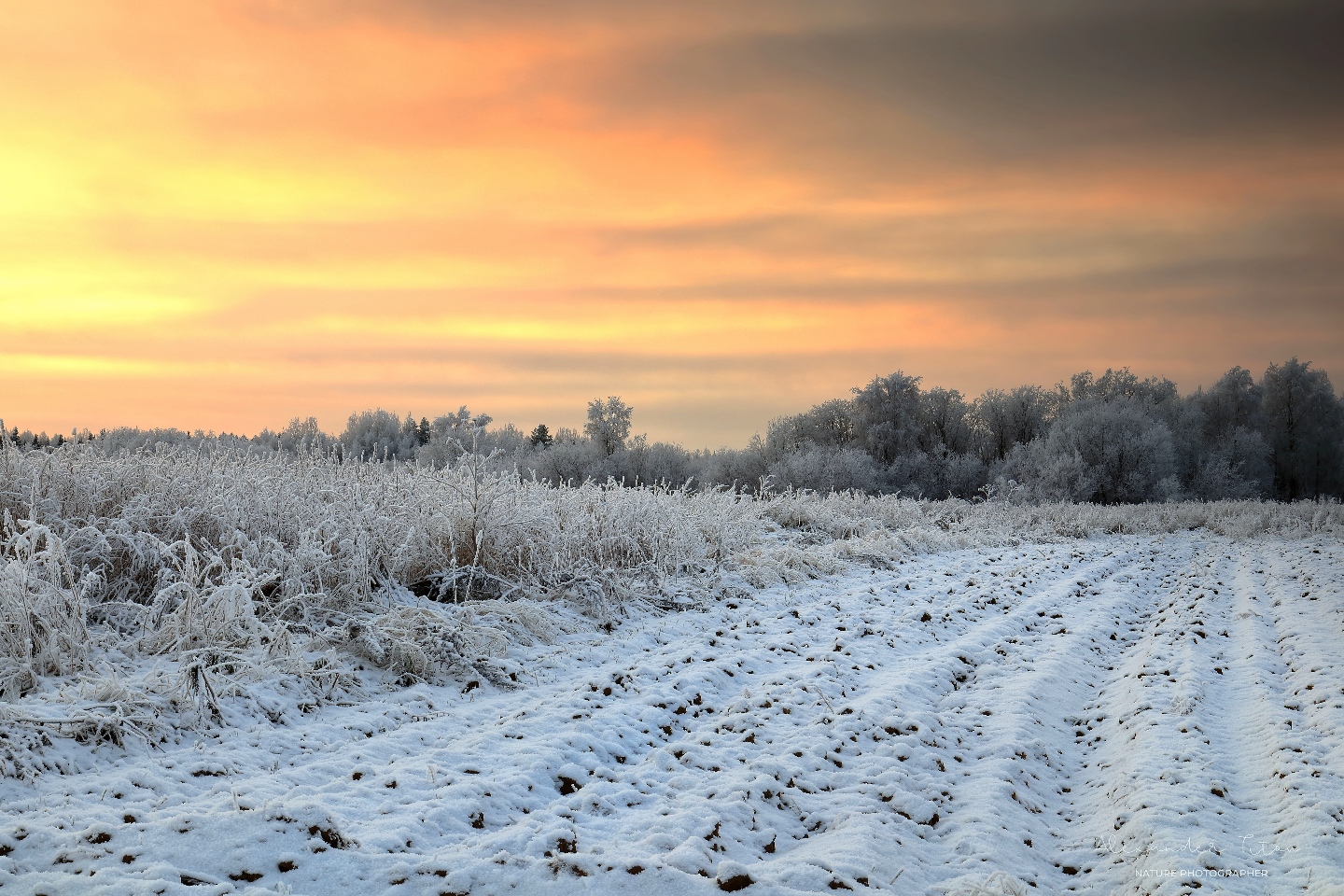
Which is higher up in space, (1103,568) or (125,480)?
(125,480)

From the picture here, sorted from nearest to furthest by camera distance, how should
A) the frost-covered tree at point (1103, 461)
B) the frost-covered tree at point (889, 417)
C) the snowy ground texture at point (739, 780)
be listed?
the snowy ground texture at point (739, 780), the frost-covered tree at point (1103, 461), the frost-covered tree at point (889, 417)

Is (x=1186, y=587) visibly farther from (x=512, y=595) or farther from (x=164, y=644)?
(x=164, y=644)

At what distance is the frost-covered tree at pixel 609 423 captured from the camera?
193 ft

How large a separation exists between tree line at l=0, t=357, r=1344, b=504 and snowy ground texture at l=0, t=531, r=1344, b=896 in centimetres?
4340

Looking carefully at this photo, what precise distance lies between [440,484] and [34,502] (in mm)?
3895

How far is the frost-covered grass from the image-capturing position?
537cm

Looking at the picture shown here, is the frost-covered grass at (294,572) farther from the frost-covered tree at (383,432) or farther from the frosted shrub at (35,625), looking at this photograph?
the frost-covered tree at (383,432)

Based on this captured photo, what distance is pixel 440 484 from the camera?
31.3ft

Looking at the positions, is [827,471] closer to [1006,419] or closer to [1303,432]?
[1006,419]

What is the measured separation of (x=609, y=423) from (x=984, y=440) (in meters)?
29.1

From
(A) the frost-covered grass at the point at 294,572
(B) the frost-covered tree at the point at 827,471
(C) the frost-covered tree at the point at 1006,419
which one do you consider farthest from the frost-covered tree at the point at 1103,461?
(A) the frost-covered grass at the point at 294,572

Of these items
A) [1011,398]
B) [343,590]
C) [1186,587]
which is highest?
[1011,398]

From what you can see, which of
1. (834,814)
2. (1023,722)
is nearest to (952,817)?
(834,814)

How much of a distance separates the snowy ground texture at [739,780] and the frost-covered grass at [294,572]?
0.39 m
